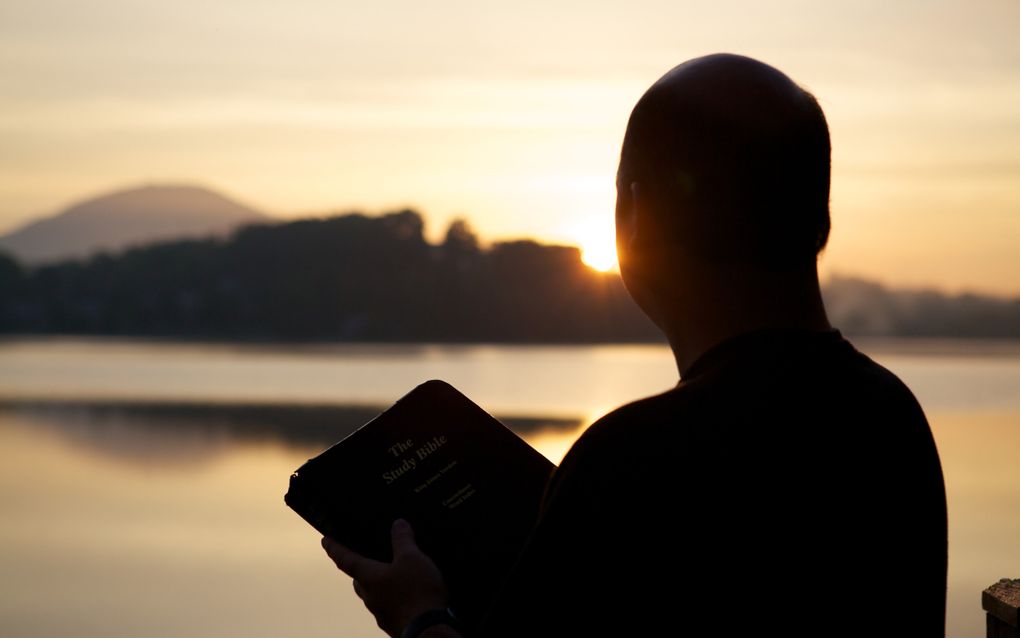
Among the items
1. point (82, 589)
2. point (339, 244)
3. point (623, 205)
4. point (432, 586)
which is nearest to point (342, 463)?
point (432, 586)

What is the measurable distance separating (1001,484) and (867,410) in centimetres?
1977

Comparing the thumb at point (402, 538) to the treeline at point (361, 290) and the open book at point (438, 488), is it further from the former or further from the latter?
the treeline at point (361, 290)

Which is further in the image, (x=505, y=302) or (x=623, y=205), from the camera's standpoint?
(x=505, y=302)

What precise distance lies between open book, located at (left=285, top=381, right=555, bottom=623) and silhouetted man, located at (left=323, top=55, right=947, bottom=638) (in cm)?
29

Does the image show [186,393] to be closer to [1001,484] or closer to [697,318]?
[1001,484]

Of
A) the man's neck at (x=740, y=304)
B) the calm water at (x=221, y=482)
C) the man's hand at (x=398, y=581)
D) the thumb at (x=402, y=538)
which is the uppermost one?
the calm water at (x=221, y=482)

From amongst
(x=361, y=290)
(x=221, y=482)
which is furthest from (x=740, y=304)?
(x=361, y=290)

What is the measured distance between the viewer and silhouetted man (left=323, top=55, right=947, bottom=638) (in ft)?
4.53

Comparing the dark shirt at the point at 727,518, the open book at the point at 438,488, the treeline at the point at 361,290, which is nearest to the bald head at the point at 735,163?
the dark shirt at the point at 727,518

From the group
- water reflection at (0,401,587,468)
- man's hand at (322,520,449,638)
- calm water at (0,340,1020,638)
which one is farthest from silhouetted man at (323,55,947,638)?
water reflection at (0,401,587,468)

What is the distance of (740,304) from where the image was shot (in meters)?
1.48

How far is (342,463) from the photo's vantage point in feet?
5.90

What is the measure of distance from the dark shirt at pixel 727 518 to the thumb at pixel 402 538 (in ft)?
0.92

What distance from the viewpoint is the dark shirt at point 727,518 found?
4.52 ft
